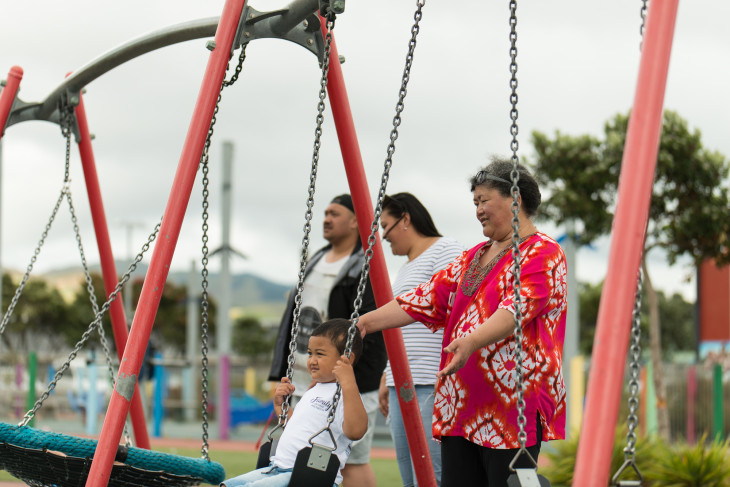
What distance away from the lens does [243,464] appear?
30.3 feet

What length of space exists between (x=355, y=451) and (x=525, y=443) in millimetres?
1621

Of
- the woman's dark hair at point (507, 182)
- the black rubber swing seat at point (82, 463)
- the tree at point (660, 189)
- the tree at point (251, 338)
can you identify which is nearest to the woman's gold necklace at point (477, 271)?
the woman's dark hair at point (507, 182)

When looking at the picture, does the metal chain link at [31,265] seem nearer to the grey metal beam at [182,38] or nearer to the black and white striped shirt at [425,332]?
the grey metal beam at [182,38]

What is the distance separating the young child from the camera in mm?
3084

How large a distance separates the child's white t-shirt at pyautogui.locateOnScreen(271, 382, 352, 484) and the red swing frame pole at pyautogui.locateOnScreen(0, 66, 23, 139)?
276cm

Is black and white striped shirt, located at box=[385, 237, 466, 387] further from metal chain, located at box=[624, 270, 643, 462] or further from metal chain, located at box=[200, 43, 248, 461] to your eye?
metal chain, located at box=[624, 270, 643, 462]

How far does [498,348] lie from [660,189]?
10.7 meters

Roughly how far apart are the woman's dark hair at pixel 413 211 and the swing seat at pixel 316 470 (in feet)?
4.94

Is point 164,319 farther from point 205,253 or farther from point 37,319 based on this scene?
point 205,253

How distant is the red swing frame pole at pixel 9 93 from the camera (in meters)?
5.07

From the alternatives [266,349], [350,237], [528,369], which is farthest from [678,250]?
[266,349]

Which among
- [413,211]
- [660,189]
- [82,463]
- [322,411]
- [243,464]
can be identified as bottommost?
[243,464]

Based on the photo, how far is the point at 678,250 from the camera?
13.0m

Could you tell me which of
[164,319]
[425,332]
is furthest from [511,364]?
[164,319]
